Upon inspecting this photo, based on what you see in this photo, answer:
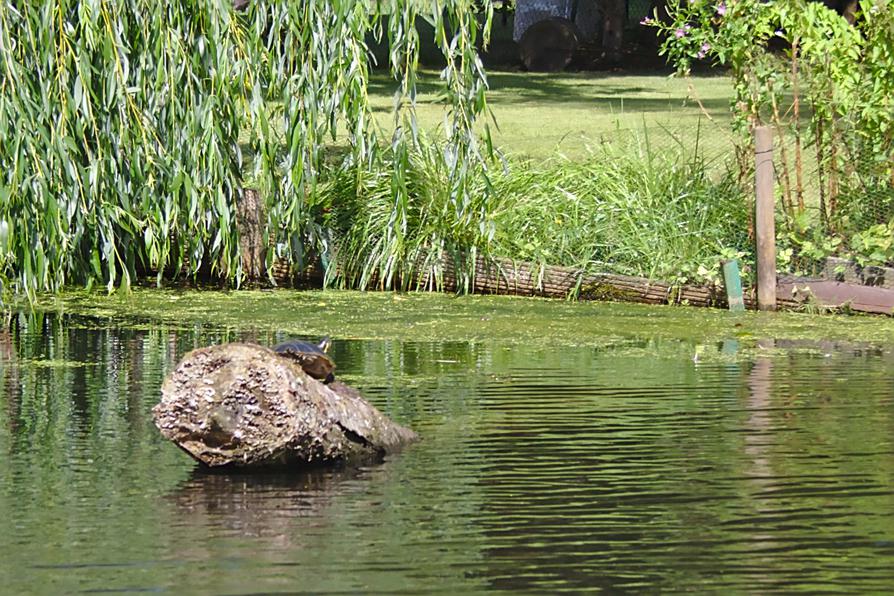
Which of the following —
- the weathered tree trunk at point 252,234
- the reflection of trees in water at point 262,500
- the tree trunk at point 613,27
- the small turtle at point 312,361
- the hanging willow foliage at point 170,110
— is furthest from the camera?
the tree trunk at point 613,27

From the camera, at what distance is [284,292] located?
11.9 meters

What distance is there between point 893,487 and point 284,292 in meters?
6.36

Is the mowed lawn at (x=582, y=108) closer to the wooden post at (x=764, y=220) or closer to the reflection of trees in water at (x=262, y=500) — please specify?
the wooden post at (x=764, y=220)

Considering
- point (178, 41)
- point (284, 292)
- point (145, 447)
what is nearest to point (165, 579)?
point (145, 447)

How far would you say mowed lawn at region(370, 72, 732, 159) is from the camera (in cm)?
1852

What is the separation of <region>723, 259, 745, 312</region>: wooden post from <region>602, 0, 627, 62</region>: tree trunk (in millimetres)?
20732

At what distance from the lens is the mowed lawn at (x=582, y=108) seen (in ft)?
60.7

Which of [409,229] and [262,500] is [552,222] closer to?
[409,229]

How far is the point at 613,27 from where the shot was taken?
31.9 m

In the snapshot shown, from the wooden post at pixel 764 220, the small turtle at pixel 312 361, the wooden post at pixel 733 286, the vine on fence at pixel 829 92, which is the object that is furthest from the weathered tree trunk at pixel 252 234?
the small turtle at pixel 312 361

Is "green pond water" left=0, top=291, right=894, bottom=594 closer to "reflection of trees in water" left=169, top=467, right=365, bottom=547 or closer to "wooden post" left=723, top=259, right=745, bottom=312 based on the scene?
"reflection of trees in water" left=169, top=467, right=365, bottom=547

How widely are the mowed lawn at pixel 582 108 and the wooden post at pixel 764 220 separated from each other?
2.03 m

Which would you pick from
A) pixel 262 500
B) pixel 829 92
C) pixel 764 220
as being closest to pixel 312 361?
pixel 262 500

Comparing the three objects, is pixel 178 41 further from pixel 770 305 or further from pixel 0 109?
pixel 770 305
